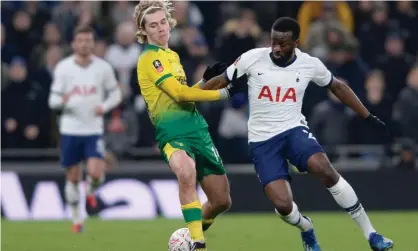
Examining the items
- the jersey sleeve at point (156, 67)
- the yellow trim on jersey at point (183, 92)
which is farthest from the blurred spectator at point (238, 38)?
the yellow trim on jersey at point (183, 92)

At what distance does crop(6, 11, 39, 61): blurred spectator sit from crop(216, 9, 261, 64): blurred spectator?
3265 millimetres

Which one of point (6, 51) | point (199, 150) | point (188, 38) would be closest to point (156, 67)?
point (199, 150)

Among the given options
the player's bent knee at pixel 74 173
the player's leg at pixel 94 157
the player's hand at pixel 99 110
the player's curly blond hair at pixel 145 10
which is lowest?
the player's bent knee at pixel 74 173

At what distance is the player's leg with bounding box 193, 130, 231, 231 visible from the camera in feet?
36.1

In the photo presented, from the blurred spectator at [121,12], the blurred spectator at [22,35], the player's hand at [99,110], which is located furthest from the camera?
the blurred spectator at [121,12]

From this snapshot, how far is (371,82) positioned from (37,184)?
220 inches

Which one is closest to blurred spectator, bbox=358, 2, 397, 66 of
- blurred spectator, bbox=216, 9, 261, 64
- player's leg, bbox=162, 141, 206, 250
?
blurred spectator, bbox=216, 9, 261, 64

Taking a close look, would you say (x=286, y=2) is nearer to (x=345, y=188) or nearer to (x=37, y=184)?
(x=37, y=184)

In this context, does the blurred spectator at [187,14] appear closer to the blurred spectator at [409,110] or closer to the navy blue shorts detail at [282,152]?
the blurred spectator at [409,110]

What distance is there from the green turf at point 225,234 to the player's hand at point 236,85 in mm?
2141

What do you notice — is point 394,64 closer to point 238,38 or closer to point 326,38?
point 326,38

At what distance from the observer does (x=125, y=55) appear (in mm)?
19172

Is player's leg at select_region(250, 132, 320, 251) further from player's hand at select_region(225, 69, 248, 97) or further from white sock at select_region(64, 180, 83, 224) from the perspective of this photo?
white sock at select_region(64, 180, 83, 224)

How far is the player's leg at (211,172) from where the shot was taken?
11.0m
